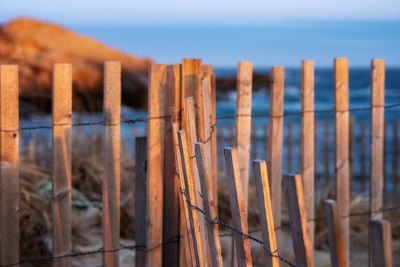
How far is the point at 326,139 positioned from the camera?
11.3m

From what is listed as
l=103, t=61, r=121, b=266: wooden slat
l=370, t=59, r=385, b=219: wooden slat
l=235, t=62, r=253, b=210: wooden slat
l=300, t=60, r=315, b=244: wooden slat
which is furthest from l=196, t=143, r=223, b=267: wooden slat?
l=370, t=59, r=385, b=219: wooden slat

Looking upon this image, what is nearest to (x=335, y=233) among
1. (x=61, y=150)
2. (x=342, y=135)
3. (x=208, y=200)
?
(x=208, y=200)

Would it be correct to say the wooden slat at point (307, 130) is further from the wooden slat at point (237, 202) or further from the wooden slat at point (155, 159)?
the wooden slat at point (237, 202)

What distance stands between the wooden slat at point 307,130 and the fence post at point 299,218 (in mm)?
2016

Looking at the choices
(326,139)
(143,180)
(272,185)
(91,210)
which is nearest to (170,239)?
(143,180)

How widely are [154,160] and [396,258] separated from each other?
3034 millimetres

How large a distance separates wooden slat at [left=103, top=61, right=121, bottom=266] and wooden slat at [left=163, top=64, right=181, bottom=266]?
0.28 meters

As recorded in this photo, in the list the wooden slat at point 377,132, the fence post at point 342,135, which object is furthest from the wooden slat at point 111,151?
the wooden slat at point 377,132

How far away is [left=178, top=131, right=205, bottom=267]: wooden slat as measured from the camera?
108 inches

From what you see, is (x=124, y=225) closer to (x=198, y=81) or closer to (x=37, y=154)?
(x=37, y=154)

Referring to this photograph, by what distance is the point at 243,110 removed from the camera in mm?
3787

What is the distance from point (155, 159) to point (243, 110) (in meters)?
0.53

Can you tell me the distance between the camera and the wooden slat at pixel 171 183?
3561mm

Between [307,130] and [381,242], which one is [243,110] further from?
[381,242]
